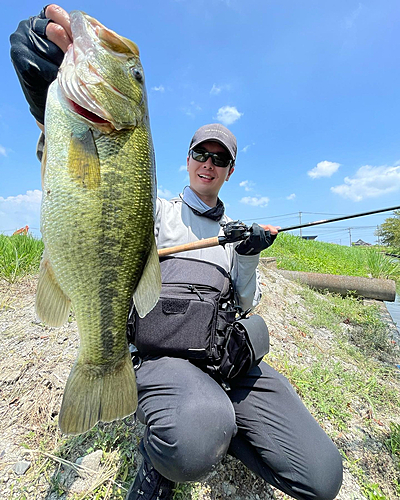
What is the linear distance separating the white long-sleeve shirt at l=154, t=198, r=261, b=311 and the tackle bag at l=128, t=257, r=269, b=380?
173mm

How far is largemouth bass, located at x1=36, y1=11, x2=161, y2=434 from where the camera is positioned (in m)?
1.42

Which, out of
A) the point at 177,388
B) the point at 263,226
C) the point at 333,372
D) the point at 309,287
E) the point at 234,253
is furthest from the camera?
the point at 309,287

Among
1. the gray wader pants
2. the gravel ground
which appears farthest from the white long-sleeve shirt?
the gravel ground

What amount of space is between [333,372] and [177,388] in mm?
2890

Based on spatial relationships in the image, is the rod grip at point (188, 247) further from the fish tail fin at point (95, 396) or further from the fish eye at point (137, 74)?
the fish eye at point (137, 74)

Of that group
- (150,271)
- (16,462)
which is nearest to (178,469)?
(150,271)

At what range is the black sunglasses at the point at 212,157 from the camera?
2.61 meters

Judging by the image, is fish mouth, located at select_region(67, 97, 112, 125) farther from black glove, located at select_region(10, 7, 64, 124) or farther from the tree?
the tree

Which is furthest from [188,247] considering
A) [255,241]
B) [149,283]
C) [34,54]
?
[34,54]

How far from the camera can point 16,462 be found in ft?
6.57

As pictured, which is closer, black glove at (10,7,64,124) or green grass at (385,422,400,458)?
black glove at (10,7,64,124)

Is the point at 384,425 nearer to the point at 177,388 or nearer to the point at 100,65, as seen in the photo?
the point at 177,388

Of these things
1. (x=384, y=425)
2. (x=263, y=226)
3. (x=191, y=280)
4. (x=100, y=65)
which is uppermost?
(x=100, y=65)

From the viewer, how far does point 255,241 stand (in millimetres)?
2275
